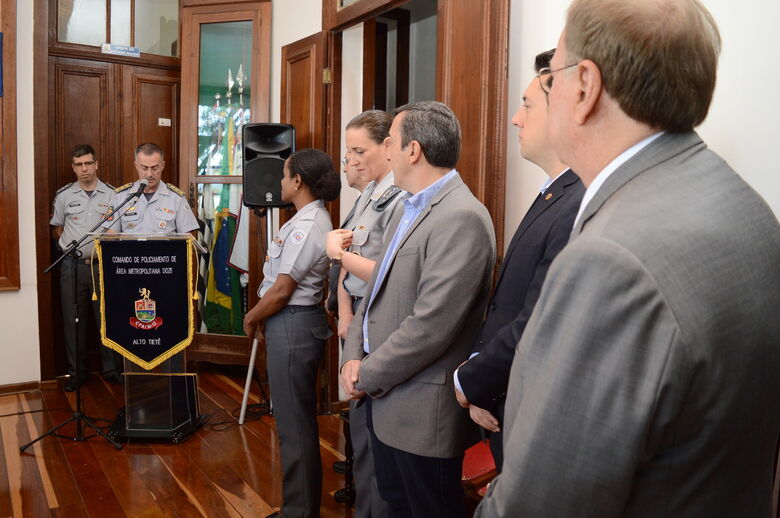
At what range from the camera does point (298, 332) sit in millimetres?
2400

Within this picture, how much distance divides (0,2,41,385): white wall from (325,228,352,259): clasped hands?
10.0 ft

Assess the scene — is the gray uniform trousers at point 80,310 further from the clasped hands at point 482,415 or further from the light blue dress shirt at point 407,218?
the clasped hands at point 482,415

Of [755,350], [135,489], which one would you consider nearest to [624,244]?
[755,350]

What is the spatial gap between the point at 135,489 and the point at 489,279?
2.04 m

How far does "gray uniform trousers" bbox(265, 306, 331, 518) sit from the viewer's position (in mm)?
2344

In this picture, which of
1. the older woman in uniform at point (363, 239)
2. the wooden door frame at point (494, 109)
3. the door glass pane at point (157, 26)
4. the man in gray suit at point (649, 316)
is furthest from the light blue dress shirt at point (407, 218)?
the door glass pane at point (157, 26)

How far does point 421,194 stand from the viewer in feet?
5.60

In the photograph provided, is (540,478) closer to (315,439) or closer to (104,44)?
(315,439)

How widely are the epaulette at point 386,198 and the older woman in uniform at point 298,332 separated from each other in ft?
1.01

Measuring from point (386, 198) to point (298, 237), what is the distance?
0.42 m

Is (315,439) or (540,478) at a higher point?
(540,478)

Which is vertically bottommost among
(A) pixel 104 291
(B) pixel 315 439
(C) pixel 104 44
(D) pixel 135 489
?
(D) pixel 135 489

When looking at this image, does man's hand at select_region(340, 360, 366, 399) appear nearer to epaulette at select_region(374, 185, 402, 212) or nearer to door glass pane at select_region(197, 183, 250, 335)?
epaulette at select_region(374, 185, 402, 212)

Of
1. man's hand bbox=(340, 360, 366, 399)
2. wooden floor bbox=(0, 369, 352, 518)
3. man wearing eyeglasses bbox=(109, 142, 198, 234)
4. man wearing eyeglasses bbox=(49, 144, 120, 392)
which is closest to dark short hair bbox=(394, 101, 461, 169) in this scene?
man's hand bbox=(340, 360, 366, 399)
